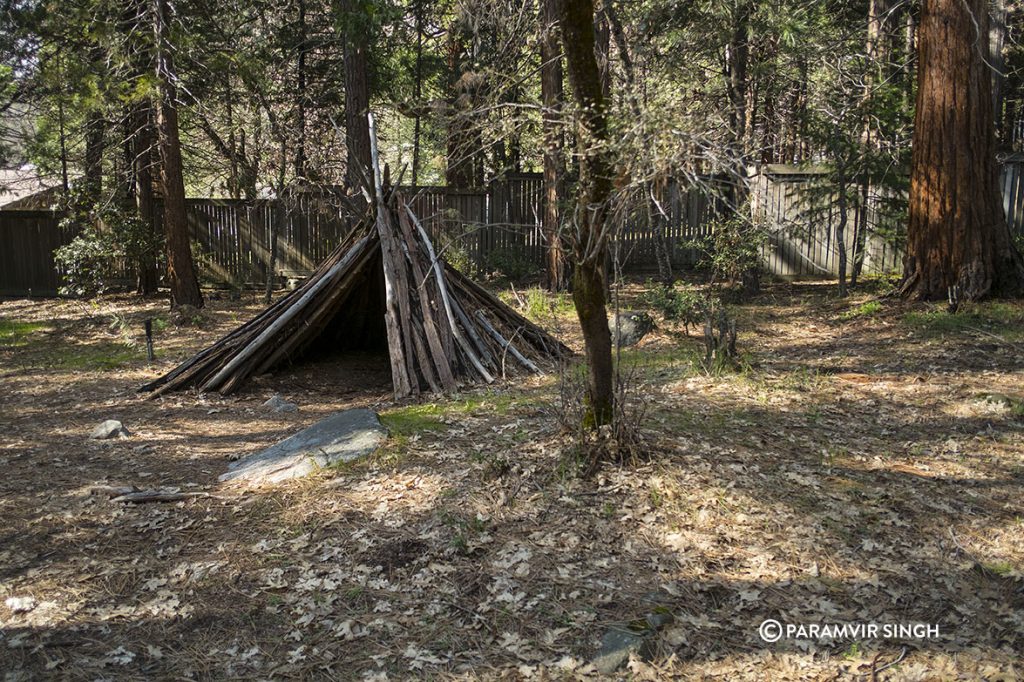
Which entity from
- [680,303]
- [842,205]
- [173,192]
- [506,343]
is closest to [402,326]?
[506,343]

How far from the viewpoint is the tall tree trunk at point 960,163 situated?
27.7 feet

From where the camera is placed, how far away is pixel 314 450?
5605 mm

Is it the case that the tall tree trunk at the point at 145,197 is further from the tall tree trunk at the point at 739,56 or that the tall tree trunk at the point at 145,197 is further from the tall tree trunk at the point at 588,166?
the tall tree trunk at the point at 588,166

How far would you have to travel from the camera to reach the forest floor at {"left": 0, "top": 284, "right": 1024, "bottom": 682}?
3615mm

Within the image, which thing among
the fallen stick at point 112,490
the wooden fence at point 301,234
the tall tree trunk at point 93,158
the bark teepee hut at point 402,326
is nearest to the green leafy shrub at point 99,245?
the tall tree trunk at point 93,158

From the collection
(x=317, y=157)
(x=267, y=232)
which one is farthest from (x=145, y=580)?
(x=267, y=232)

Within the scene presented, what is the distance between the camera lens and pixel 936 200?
867cm

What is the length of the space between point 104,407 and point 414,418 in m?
3.28

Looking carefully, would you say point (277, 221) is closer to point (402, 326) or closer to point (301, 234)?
point (301, 234)

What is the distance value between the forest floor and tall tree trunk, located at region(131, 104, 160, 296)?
7.45 meters

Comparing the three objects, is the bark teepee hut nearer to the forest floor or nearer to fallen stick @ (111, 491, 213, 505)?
the forest floor

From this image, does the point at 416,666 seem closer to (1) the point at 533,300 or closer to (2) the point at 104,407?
(2) the point at 104,407

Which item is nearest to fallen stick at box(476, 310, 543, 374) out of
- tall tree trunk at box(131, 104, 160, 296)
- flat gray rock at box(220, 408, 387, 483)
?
flat gray rock at box(220, 408, 387, 483)

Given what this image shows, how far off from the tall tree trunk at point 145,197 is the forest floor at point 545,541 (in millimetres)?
7449
